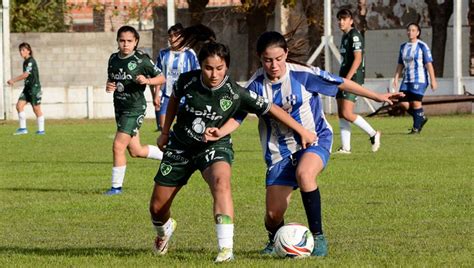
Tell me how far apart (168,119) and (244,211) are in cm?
293

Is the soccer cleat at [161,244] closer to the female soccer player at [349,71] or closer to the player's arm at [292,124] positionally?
the player's arm at [292,124]

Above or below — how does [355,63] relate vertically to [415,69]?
above

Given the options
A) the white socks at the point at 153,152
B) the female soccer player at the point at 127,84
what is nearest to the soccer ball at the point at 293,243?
the female soccer player at the point at 127,84

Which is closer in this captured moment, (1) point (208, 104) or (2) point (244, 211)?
(1) point (208, 104)

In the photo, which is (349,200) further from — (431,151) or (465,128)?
(465,128)

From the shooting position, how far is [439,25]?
124 feet

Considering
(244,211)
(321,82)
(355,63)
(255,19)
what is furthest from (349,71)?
(255,19)

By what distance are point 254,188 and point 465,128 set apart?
12.0 metres

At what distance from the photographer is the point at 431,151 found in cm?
1795

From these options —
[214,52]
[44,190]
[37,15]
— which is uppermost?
[37,15]

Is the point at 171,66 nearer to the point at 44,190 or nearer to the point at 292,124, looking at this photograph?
the point at 44,190

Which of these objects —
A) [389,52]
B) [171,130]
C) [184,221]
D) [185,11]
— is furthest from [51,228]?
[185,11]

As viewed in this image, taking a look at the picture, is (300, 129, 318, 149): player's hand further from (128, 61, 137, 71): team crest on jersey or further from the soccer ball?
(128, 61, 137, 71): team crest on jersey

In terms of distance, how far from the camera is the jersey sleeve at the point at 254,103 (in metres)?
7.97
